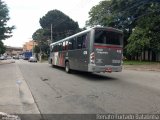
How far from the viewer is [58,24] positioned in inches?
2955

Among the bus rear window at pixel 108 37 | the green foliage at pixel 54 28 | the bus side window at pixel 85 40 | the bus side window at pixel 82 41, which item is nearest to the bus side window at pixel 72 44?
the bus side window at pixel 82 41

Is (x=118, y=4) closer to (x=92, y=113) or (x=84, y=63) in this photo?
(x=84, y=63)

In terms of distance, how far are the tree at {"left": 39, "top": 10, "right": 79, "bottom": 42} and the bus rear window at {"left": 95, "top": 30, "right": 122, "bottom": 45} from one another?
189 ft

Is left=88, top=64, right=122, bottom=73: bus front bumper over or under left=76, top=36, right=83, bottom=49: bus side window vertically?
under

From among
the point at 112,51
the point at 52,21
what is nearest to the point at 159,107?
the point at 112,51

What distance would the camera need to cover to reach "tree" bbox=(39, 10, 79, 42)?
243 feet

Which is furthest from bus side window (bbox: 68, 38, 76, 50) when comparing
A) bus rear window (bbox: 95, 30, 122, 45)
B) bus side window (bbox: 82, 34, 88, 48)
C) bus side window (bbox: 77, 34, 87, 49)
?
bus rear window (bbox: 95, 30, 122, 45)

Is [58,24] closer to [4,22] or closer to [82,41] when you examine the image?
[4,22]

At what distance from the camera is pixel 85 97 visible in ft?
33.8

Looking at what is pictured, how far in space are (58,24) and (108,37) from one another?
196 ft

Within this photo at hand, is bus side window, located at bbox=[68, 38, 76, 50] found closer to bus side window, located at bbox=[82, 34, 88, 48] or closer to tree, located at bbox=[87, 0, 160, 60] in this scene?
bus side window, located at bbox=[82, 34, 88, 48]

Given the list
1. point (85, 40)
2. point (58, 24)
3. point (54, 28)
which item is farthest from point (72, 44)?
point (58, 24)

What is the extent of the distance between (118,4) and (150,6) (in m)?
4.54

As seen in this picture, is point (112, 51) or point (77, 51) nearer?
point (112, 51)
